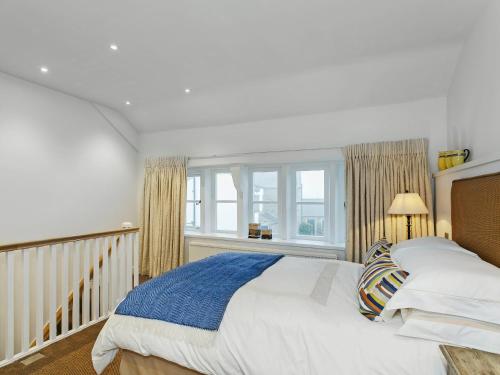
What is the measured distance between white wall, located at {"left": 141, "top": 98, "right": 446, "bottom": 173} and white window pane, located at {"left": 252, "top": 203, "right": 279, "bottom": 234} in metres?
0.80

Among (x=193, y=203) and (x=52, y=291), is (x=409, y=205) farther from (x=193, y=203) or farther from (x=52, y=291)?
(x=52, y=291)

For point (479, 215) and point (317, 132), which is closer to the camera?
point (479, 215)

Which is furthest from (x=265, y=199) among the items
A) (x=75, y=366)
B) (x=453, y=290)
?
(x=453, y=290)

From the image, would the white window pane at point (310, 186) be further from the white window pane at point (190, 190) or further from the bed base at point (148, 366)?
the bed base at point (148, 366)

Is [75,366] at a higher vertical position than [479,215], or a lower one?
lower

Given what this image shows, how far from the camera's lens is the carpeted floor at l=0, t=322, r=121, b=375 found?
2.08m

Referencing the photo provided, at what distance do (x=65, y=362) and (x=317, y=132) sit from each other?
351cm

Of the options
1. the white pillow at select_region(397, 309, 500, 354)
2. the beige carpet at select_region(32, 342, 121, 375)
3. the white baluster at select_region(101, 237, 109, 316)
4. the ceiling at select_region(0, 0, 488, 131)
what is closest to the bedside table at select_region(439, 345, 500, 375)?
the white pillow at select_region(397, 309, 500, 354)

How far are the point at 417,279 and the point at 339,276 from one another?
82cm

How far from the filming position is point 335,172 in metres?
3.61

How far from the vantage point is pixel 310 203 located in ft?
12.3

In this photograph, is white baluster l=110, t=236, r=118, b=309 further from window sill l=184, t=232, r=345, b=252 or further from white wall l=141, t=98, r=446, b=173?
white wall l=141, t=98, r=446, b=173

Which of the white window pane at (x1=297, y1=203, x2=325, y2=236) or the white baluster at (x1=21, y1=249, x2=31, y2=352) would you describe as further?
the white window pane at (x1=297, y1=203, x2=325, y2=236)

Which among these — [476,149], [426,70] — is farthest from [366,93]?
[476,149]
